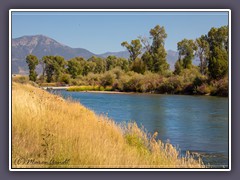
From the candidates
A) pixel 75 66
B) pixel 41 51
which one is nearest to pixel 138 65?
pixel 75 66

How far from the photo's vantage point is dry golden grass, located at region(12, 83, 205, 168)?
676 cm

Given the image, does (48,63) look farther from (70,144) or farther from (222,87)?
(222,87)

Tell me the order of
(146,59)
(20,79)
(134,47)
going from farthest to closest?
(146,59) < (134,47) < (20,79)

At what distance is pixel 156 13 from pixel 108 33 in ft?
3.35

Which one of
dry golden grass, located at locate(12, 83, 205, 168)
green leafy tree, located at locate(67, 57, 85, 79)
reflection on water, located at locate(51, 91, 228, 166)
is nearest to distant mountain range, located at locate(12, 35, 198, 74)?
green leafy tree, located at locate(67, 57, 85, 79)

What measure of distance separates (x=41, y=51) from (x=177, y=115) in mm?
7348

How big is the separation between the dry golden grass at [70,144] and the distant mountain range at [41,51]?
15.7 inches

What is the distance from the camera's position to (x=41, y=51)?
8.00 metres

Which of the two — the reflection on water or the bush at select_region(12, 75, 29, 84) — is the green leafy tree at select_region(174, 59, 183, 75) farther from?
the bush at select_region(12, 75, 29, 84)

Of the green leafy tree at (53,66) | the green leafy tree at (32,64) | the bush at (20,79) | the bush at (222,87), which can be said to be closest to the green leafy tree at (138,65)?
the green leafy tree at (53,66)

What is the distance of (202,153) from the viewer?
9523mm

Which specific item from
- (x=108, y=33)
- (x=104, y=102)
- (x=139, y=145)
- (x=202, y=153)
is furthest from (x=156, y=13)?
(x=104, y=102)

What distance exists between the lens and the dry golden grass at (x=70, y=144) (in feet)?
22.2
